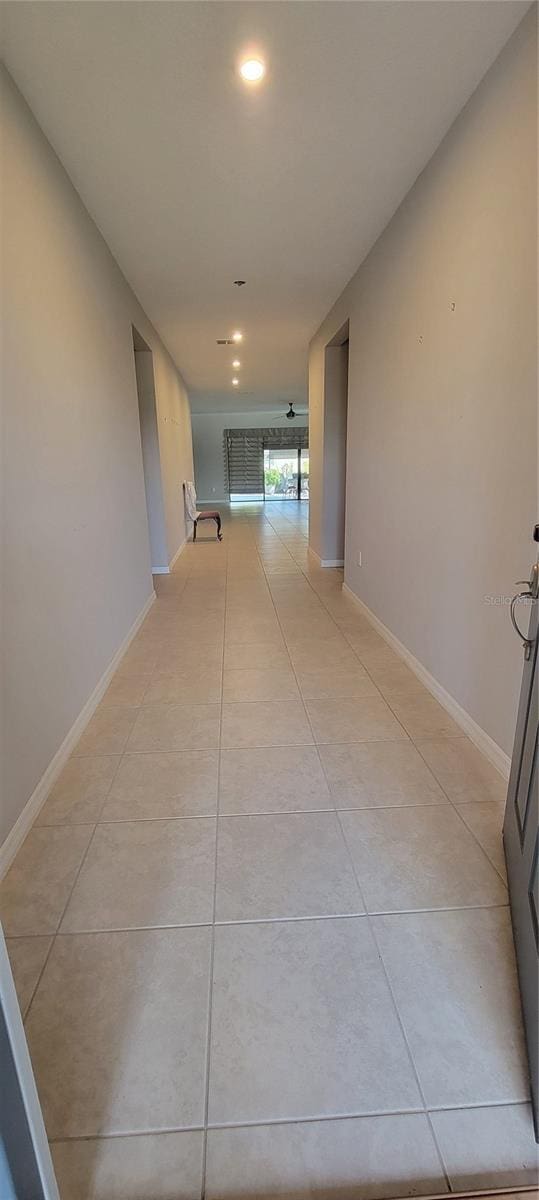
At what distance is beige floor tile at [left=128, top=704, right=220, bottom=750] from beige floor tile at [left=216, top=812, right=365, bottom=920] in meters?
0.54

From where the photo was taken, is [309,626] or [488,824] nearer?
[488,824]

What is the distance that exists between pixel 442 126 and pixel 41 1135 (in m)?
3.36

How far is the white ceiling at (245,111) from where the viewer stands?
62.9 inches

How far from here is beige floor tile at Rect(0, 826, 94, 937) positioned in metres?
1.33

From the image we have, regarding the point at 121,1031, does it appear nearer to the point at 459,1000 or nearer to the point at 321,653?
the point at 459,1000

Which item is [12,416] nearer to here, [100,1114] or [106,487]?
[106,487]

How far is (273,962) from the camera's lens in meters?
1.20

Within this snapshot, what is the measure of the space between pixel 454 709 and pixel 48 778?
1792mm

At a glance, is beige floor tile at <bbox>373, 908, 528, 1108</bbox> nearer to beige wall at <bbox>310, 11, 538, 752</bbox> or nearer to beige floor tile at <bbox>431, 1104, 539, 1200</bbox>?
beige floor tile at <bbox>431, 1104, 539, 1200</bbox>

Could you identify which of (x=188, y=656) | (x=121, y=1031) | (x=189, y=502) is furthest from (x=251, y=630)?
(x=189, y=502)

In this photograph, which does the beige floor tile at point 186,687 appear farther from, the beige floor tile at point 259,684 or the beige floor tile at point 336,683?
the beige floor tile at point 336,683

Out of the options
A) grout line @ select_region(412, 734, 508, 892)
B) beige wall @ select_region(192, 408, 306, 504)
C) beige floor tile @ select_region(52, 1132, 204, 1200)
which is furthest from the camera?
beige wall @ select_region(192, 408, 306, 504)

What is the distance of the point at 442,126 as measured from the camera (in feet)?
6.92

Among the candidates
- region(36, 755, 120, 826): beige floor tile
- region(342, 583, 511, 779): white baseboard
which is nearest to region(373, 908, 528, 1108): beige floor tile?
region(342, 583, 511, 779): white baseboard
